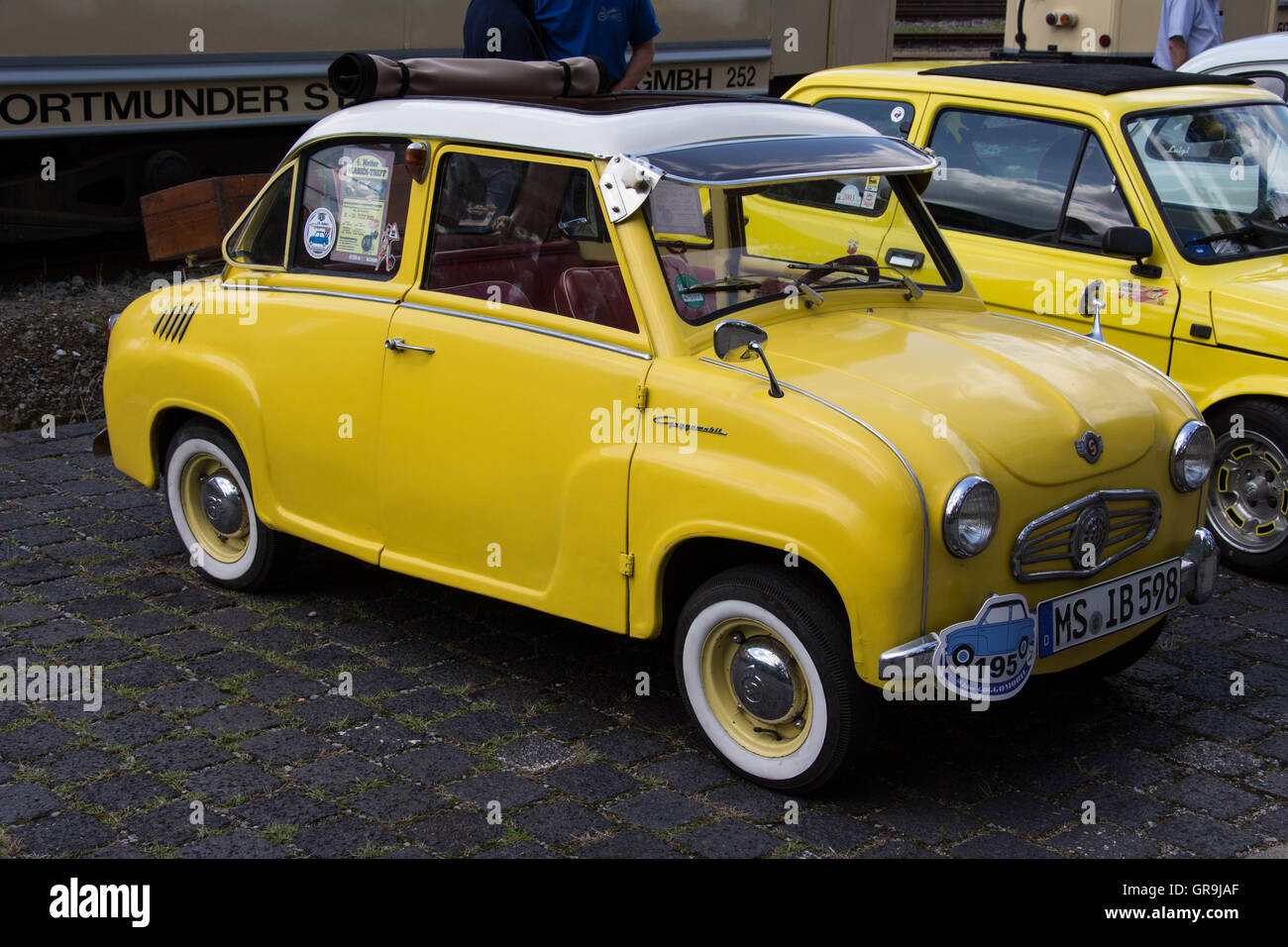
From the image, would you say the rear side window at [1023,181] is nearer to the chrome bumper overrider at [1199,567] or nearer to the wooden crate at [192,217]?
the chrome bumper overrider at [1199,567]

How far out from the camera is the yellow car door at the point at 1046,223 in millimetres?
6047

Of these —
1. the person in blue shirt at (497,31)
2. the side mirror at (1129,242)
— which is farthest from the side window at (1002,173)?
the person in blue shirt at (497,31)

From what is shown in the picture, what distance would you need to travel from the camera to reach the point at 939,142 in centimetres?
685

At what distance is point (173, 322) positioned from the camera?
5672 millimetres

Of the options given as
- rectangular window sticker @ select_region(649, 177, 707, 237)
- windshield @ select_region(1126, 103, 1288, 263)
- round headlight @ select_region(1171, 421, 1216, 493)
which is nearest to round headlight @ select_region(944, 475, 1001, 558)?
round headlight @ select_region(1171, 421, 1216, 493)

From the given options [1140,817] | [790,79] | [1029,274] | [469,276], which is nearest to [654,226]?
[469,276]

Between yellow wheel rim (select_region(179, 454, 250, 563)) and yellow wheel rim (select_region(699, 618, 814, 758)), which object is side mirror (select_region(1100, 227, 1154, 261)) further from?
yellow wheel rim (select_region(179, 454, 250, 563))

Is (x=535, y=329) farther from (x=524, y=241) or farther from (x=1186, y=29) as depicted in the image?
(x=1186, y=29)

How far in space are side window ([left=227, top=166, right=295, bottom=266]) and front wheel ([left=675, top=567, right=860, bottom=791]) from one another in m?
2.24

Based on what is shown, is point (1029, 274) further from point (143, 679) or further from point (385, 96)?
point (143, 679)

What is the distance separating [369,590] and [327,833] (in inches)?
75.4

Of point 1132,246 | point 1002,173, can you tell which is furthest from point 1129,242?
→ point 1002,173

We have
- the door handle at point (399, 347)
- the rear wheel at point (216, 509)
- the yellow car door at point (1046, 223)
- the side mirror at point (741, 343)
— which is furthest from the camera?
the yellow car door at point (1046, 223)

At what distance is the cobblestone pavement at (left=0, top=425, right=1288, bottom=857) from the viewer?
3.96m
